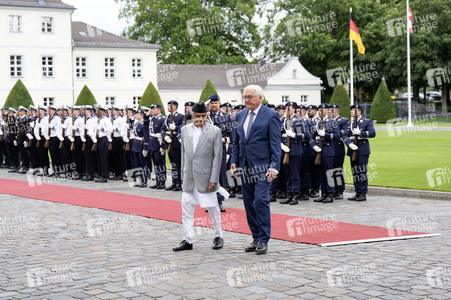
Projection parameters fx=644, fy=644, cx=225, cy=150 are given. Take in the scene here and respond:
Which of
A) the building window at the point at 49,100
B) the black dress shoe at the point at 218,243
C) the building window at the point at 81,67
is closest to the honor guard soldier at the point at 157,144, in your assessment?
the black dress shoe at the point at 218,243

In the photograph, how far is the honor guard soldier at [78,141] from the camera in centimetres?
1984

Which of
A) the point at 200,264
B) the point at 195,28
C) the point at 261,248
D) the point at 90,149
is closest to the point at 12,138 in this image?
the point at 90,149

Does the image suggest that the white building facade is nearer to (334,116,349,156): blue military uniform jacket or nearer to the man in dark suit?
(334,116,349,156): blue military uniform jacket

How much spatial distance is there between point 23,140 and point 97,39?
125 ft

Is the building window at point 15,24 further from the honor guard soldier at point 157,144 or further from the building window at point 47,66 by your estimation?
the honor guard soldier at point 157,144

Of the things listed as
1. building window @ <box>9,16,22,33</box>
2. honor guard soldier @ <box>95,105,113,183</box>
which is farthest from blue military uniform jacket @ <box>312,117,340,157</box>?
building window @ <box>9,16,22,33</box>

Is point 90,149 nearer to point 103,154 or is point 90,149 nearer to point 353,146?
point 103,154

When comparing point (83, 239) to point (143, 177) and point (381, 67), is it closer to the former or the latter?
point (143, 177)

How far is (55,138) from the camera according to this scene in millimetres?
20766

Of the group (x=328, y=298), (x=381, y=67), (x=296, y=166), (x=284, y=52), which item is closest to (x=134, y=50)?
(x=284, y=52)

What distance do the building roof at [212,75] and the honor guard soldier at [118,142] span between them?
45633 mm

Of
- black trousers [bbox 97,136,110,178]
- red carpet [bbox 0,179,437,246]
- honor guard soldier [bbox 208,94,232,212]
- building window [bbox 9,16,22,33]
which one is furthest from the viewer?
building window [bbox 9,16,22,33]

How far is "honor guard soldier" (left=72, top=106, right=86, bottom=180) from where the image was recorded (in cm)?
1984

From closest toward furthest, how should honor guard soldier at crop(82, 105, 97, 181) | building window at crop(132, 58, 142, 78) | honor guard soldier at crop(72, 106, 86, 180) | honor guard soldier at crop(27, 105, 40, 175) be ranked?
honor guard soldier at crop(82, 105, 97, 181) → honor guard soldier at crop(72, 106, 86, 180) → honor guard soldier at crop(27, 105, 40, 175) → building window at crop(132, 58, 142, 78)
